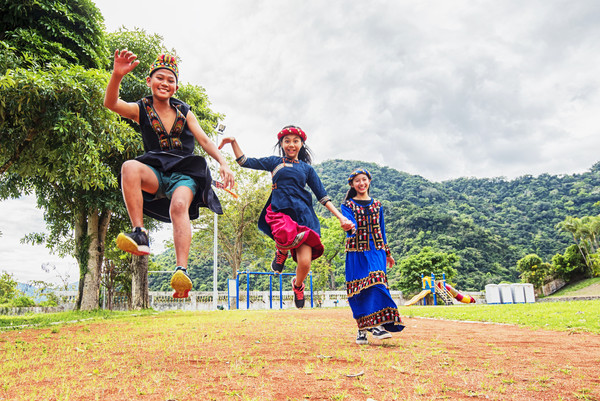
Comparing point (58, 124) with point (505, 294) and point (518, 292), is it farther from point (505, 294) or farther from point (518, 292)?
point (518, 292)

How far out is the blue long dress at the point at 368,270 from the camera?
5.20m

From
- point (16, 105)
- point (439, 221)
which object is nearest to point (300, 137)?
point (16, 105)

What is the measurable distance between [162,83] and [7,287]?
29.5 m

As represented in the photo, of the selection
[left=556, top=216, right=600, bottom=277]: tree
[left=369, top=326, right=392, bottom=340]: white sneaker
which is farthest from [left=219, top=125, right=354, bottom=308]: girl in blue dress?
[left=556, top=216, right=600, bottom=277]: tree

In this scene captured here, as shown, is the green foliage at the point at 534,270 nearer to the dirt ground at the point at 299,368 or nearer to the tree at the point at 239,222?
the tree at the point at 239,222

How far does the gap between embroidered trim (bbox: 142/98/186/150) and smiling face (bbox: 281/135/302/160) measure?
1614 mm

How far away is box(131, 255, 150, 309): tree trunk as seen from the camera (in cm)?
1644

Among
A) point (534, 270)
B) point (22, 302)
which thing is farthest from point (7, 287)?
point (534, 270)

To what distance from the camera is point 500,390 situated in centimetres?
303

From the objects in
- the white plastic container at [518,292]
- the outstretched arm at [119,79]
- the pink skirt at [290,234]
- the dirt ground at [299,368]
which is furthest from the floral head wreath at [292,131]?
the white plastic container at [518,292]

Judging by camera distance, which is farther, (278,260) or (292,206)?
(278,260)

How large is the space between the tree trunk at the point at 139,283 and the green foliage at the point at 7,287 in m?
14.9

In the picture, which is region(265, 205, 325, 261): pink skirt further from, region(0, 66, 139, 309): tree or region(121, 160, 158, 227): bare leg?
region(0, 66, 139, 309): tree

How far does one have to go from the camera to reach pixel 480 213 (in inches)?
2504
